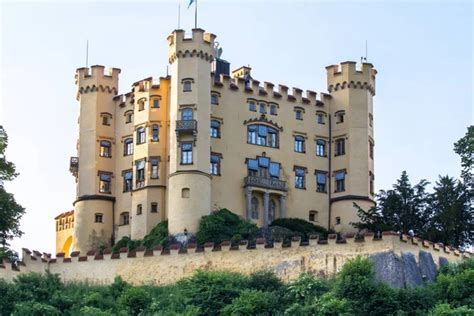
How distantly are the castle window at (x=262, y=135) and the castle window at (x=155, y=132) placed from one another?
18.2 feet

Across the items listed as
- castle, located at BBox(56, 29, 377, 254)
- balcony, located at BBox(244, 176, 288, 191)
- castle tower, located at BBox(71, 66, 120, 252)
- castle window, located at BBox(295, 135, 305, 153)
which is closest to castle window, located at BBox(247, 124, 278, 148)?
castle, located at BBox(56, 29, 377, 254)

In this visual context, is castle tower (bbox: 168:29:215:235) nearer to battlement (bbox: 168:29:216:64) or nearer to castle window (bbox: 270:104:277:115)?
battlement (bbox: 168:29:216:64)

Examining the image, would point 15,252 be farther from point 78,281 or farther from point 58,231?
point 58,231

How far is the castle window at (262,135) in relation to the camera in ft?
269

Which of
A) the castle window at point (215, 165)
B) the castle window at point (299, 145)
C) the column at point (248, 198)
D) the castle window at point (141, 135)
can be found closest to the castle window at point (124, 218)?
the castle window at point (141, 135)

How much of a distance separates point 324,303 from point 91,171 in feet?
87.2

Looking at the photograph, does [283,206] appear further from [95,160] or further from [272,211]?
[95,160]

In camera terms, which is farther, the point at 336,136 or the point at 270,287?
the point at 336,136

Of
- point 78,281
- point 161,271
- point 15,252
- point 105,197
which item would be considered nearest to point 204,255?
point 161,271

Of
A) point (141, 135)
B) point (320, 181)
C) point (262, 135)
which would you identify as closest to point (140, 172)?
point (141, 135)

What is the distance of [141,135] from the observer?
81250mm

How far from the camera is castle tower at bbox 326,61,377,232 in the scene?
82.0 metres

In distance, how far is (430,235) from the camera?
73.4m

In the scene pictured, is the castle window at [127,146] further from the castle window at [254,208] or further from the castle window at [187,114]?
the castle window at [254,208]
